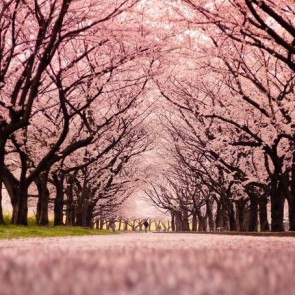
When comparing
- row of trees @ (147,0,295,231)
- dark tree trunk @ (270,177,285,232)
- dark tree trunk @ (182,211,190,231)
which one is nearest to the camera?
row of trees @ (147,0,295,231)

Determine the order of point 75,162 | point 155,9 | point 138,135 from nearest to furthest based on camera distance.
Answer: point 155,9, point 75,162, point 138,135

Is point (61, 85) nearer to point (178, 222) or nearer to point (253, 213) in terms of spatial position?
point (253, 213)

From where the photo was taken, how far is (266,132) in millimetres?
19016

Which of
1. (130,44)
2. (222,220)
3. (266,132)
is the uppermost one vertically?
(130,44)

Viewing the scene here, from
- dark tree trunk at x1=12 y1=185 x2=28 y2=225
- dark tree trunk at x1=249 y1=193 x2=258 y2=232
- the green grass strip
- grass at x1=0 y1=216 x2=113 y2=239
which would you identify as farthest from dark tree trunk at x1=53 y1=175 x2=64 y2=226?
dark tree trunk at x1=249 y1=193 x2=258 y2=232

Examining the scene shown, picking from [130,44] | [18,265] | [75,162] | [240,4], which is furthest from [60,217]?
[18,265]

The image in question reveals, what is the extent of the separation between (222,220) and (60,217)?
12315 mm

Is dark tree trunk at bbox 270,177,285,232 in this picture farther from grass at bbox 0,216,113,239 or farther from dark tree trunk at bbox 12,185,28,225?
dark tree trunk at bbox 12,185,28,225

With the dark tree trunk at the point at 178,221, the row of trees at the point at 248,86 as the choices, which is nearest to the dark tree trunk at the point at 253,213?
the row of trees at the point at 248,86

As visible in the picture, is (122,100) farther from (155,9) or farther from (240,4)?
(240,4)

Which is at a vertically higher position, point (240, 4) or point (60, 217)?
point (240, 4)

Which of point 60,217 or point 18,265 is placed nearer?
point 18,265

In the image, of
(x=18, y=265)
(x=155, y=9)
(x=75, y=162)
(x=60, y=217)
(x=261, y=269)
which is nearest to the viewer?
(x=261, y=269)

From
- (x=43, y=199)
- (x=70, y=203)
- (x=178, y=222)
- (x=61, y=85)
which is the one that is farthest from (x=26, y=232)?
(x=178, y=222)
